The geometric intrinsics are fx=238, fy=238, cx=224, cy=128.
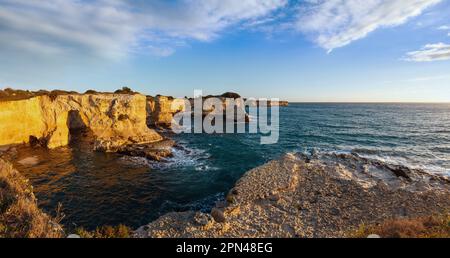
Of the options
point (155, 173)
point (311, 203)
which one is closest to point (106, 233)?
point (311, 203)

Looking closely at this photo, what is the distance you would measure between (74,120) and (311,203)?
42744mm

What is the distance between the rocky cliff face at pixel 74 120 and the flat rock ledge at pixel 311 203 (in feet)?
78.1

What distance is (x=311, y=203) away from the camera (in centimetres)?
1798

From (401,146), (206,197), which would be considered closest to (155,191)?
(206,197)

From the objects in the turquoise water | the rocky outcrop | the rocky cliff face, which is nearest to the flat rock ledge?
the turquoise water

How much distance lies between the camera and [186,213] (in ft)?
54.9

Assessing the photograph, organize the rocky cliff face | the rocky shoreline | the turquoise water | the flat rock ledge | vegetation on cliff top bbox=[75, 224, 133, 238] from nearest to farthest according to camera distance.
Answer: vegetation on cliff top bbox=[75, 224, 133, 238], the flat rock ledge, the rocky shoreline, the turquoise water, the rocky cliff face

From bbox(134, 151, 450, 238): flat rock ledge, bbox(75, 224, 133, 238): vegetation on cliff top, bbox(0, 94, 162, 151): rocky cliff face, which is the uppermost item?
bbox(0, 94, 162, 151): rocky cliff face

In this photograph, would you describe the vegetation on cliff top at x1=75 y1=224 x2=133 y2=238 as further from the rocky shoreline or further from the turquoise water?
the turquoise water

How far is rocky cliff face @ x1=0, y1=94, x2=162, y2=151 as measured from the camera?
32.5m

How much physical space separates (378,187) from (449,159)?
21.1 meters

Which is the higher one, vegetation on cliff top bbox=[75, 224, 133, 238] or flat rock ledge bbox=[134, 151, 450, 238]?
vegetation on cliff top bbox=[75, 224, 133, 238]

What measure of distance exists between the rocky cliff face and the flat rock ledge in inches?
937

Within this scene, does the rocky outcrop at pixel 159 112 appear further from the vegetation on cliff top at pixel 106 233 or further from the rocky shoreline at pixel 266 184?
the vegetation on cliff top at pixel 106 233
